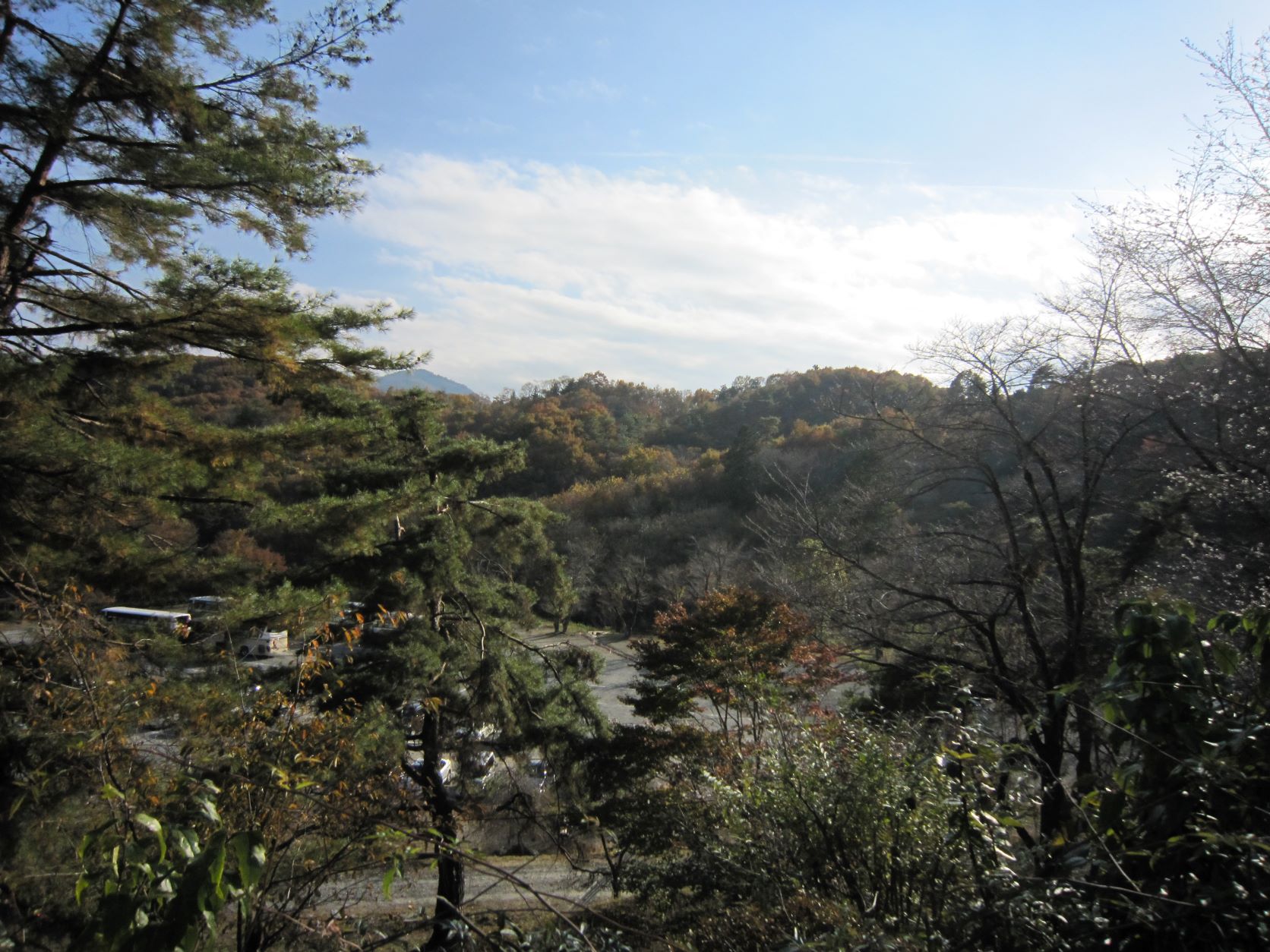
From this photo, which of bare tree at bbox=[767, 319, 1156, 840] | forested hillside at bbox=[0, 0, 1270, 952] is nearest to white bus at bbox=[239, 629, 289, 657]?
forested hillside at bbox=[0, 0, 1270, 952]

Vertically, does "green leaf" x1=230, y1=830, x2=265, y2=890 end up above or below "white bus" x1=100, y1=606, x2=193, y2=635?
above

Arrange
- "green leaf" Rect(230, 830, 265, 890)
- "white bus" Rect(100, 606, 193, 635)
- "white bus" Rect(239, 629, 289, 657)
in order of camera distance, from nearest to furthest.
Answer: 1. "green leaf" Rect(230, 830, 265, 890)
2. "white bus" Rect(100, 606, 193, 635)
3. "white bus" Rect(239, 629, 289, 657)

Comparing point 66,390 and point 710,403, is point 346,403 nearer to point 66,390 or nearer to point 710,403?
point 66,390

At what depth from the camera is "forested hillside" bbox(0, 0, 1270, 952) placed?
1842mm

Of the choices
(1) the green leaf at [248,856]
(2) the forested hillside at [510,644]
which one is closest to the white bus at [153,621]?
(2) the forested hillside at [510,644]

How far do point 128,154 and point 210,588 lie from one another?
179 inches

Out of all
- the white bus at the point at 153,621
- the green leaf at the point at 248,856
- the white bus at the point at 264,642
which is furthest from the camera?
the white bus at the point at 264,642

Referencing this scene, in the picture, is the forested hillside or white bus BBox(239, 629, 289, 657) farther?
white bus BBox(239, 629, 289, 657)

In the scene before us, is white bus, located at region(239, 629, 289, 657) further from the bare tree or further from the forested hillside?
the bare tree

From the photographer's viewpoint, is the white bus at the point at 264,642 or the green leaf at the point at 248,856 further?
the white bus at the point at 264,642

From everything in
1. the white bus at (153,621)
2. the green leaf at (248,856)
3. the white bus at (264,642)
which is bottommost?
the white bus at (264,642)

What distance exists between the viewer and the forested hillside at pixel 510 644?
184 centimetres

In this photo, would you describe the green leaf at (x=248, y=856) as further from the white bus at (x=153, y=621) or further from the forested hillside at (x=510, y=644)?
the white bus at (x=153, y=621)

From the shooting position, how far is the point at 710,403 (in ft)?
187
